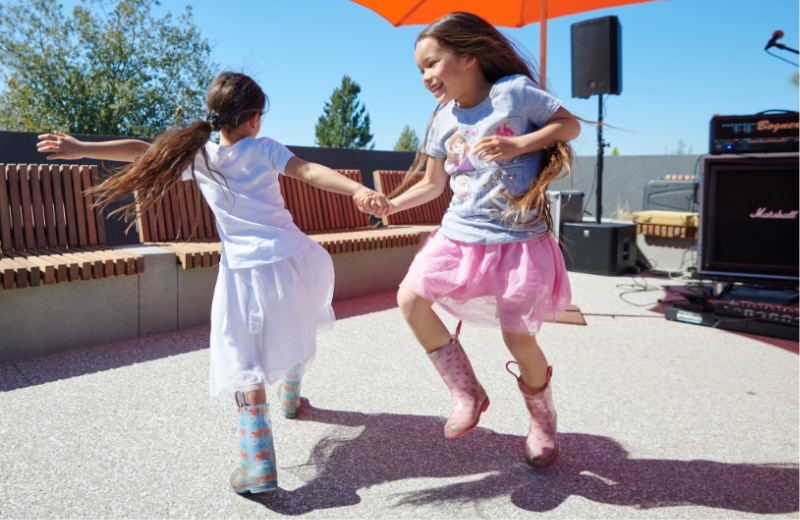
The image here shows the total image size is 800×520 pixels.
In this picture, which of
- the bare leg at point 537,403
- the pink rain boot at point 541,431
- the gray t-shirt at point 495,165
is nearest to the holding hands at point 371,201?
the gray t-shirt at point 495,165

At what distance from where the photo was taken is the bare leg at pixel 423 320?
190cm

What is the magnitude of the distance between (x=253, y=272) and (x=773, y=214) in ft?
13.2

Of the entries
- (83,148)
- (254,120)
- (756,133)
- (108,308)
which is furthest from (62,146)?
(756,133)

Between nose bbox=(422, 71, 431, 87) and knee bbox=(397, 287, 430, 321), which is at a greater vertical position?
nose bbox=(422, 71, 431, 87)

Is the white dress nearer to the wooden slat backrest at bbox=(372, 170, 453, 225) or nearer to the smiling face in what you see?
the smiling face

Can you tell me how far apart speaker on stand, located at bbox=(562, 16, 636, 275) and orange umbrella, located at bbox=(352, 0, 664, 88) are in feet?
6.77

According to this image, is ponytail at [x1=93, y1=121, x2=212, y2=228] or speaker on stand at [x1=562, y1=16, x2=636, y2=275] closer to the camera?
ponytail at [x1=93, y1=121, x2=212, y2=228]

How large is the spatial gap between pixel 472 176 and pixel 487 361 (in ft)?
5.22

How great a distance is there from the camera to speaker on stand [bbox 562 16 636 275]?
6102 mm

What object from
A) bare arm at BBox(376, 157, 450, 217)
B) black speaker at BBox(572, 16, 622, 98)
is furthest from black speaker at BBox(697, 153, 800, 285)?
bare arm at BBox(376, 157, 450, 217)

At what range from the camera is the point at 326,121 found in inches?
2763

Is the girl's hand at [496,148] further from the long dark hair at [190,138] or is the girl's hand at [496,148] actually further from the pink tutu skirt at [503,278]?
the long dark hair at [190,138]

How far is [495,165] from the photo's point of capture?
185cm

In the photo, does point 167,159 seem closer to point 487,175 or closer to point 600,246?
point 487,175
